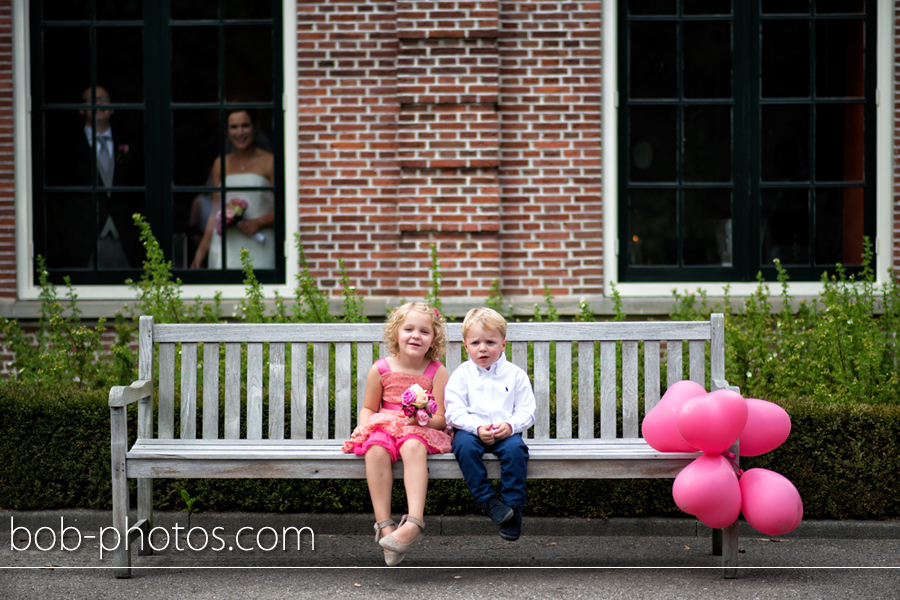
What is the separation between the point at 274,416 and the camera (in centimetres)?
453

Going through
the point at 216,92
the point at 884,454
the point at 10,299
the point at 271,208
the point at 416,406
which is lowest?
the point at 884,454

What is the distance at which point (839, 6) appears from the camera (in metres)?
7.12

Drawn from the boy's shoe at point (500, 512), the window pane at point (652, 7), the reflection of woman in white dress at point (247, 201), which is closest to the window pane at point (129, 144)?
the reflection of woman in white dress at point (247, 201)

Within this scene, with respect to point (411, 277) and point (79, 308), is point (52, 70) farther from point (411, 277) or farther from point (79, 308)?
point (411, 277)

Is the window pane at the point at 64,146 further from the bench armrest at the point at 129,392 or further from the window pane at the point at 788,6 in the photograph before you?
the window pane at the point at 788,6

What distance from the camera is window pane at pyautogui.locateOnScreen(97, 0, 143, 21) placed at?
718cm

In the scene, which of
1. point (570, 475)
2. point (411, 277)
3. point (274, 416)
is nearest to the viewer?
point (570, 475)

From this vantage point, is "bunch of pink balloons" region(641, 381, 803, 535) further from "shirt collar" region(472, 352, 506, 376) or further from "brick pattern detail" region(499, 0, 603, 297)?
"brick pattern detail" region(499, 0, 603, 297)

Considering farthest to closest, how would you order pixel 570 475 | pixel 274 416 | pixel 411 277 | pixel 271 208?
1. pixel 271 208
2. pixel 411 277
3. pixel 274 416
4. pixel 570 475

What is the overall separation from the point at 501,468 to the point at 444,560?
0.70m

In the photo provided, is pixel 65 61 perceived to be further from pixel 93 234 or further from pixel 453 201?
pixel 453 201

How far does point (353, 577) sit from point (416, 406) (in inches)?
32.5

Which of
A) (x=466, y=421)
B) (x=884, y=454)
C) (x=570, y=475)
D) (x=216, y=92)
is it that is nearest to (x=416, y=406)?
(x=466, y=421)

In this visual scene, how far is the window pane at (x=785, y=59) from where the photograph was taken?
281 inches
